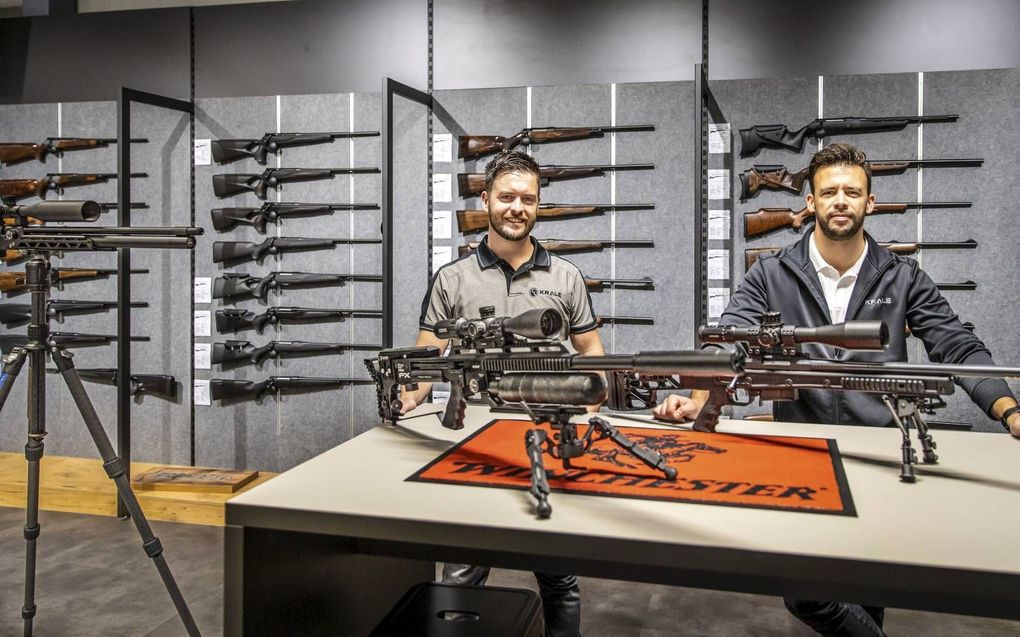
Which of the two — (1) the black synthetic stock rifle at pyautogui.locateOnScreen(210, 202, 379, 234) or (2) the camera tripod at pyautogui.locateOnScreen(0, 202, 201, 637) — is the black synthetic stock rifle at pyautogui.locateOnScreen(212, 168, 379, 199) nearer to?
(1) the black synthetic stock rifle at pyautogui.locateOnScreen(210, 202, 379, 234)

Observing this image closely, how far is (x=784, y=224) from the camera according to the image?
4062 mm

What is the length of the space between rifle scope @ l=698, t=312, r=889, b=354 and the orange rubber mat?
0.28m

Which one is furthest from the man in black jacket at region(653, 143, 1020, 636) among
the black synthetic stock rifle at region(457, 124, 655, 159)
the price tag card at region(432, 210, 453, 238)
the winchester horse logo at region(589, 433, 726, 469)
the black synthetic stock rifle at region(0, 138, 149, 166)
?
the black synthetic stock rifle at region(0, 138, 149, 166)

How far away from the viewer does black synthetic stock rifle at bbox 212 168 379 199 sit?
15.3ft

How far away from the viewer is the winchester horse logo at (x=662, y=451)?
1.67 metres

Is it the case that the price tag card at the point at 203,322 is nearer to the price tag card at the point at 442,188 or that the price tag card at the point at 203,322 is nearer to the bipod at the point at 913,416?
the price tag card at the point at 442,188

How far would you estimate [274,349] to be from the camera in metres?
4.74

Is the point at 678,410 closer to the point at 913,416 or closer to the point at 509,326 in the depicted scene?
the point at 913,416

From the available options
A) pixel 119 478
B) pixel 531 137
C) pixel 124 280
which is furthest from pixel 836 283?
pixel 124 280

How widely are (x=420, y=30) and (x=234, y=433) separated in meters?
3.03

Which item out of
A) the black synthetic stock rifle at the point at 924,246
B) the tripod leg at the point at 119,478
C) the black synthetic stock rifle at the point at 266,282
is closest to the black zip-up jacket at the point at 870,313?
the black synthetic stock rifle at the point at 924,246

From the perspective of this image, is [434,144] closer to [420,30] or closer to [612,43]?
[420,30]

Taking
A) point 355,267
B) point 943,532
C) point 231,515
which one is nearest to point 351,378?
point 355,267

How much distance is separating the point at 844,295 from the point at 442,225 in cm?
272
